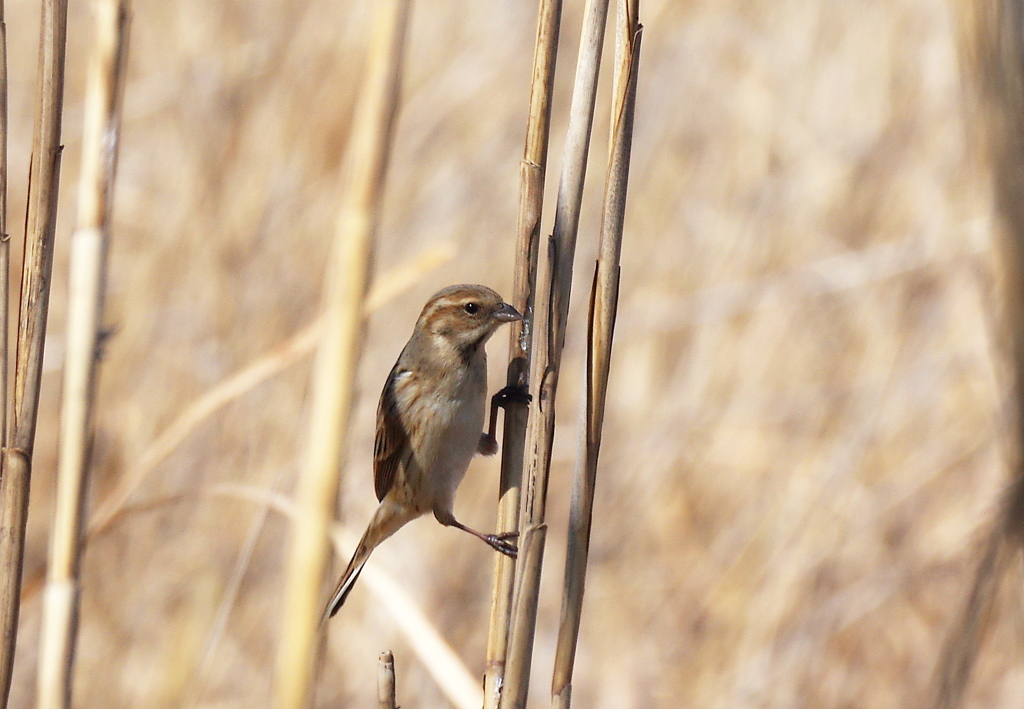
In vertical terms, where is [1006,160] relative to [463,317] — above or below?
above

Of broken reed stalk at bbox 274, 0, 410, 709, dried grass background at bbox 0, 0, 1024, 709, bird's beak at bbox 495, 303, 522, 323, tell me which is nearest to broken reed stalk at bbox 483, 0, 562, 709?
broken reed stalk at bbox 274, 0, 410, 709

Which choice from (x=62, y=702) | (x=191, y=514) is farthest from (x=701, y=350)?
(x=62, y=702)

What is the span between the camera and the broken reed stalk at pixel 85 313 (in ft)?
4.33

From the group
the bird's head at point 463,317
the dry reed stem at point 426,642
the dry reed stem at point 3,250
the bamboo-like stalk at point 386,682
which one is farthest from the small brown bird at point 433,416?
the dry reed stem at point 3,250

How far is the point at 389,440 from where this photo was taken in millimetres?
2537

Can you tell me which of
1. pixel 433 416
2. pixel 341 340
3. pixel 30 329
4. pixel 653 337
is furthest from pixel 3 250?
pixel 653 337

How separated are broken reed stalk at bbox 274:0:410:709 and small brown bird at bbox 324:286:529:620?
3.80ft

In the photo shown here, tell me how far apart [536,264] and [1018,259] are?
2.57 ft

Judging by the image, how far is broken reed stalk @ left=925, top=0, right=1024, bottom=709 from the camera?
0.69m

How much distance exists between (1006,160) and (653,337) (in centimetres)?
329

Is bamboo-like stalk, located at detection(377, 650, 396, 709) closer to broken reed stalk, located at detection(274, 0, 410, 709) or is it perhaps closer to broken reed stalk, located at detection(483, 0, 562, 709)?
broken reed stalk, located at detection(483, 0, 562, 709)

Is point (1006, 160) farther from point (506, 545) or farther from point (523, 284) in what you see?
point (506, 545)

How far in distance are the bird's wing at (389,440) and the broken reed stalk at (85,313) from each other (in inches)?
45.3

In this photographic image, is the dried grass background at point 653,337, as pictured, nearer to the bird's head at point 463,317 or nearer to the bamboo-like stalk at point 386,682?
the bird's head at point 463,317
